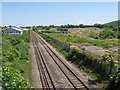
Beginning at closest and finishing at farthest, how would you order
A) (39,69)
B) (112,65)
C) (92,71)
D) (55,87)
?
(55,87), (112,65), (92,71), (39,69)

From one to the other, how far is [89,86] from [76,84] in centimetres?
99

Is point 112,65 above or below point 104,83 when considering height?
above

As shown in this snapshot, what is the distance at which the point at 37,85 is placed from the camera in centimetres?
1151

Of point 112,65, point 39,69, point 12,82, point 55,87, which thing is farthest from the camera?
point 39,69

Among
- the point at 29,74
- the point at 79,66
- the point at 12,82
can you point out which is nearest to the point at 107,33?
the point at 79,66

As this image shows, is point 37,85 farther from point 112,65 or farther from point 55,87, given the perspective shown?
point 112,65

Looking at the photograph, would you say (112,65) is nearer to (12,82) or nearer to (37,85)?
(37,85)

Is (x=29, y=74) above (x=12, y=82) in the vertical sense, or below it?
below

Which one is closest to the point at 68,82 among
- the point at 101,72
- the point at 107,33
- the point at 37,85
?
the point at 37,85

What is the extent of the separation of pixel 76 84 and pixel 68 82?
71cm

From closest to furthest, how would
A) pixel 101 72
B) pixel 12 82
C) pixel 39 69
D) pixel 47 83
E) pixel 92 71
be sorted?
pixel 12 82 < pixel 47 83 < pixel 101 72 < pixel 92 71 < pixel 39 69

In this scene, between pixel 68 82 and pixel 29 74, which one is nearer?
pixel 68 82

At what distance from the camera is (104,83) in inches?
459

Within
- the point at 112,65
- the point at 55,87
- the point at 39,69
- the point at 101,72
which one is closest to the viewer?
the point at 55,87
